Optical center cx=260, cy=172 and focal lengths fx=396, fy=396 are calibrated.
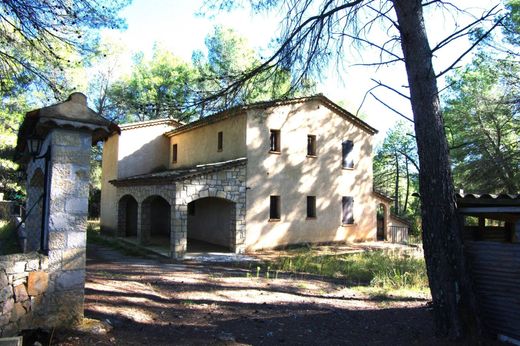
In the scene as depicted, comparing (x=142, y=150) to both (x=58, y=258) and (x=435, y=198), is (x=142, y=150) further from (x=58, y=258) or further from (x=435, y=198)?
(x=435, y=198)

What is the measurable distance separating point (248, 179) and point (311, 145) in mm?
4031

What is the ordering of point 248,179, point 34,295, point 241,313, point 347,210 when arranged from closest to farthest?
point 34,295 < point 241,313 < point 248,179 < point 347,210

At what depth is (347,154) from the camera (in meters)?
18.9

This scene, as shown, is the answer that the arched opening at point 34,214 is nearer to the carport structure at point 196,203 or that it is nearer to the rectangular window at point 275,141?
the carport structure at point 196,203

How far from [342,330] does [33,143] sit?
5.05 metres

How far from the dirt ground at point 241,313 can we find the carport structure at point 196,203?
14.3 ft

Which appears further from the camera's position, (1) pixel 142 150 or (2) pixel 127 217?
(1) pixel 142 150

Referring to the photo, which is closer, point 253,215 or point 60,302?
point 60,302

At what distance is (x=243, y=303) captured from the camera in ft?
23.0

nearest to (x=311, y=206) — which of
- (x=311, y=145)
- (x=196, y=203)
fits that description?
(x=311, y=145)

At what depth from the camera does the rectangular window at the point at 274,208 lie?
1624 cm

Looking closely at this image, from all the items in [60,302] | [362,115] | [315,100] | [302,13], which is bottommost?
[60,302]

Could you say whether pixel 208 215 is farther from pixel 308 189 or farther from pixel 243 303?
pixel 243 303

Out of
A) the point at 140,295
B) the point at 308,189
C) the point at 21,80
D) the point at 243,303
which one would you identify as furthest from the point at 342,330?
the point at 308,189
